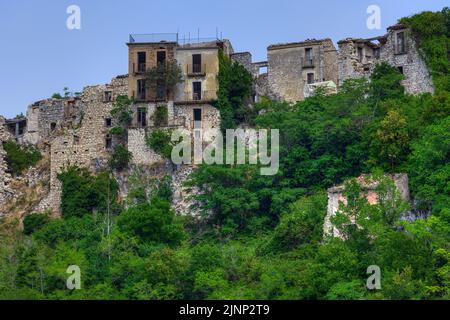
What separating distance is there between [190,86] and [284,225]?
14.4 metres

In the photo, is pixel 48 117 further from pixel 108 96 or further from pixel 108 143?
pixel 108 143

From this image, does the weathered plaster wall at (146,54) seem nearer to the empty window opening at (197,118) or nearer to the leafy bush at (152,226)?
the empty window opening at (197,118)

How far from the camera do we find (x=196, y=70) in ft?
245

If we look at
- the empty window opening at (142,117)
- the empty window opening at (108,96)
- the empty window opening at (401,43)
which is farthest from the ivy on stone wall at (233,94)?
the empty window opening at (401,43)

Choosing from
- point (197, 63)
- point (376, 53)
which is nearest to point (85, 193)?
point (197, 63)

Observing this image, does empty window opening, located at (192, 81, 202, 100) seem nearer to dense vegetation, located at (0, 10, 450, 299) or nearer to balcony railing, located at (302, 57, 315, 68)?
dense vegetation, located at (0, 10, 450, 299)

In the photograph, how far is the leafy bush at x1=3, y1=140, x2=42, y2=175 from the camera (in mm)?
74500

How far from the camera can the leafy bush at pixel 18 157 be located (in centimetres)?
7450

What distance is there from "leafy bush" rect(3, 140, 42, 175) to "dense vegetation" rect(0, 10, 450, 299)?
411cm

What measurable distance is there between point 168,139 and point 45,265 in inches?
515
